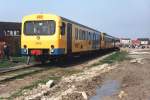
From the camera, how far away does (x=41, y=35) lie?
2694 cm

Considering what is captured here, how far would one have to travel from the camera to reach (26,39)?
27.4 meters

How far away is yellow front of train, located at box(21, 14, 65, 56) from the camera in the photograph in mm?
26391

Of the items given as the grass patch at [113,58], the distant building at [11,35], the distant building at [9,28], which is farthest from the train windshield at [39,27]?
the distant building at [9,28]

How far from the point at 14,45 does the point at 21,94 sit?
82.1ft

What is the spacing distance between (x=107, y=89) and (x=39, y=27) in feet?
41.5

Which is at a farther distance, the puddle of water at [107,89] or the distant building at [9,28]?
the distant building at [9,28]

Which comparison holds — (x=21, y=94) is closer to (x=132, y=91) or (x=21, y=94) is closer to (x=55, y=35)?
(x=132, y=91)

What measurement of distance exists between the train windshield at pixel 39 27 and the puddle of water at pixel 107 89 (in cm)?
923

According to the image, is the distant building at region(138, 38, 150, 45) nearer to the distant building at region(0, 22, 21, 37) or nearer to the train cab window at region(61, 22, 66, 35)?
the distant building at region(0, 22, 21, 37)

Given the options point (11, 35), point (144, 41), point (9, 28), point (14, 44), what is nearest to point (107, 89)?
point (14, 44)

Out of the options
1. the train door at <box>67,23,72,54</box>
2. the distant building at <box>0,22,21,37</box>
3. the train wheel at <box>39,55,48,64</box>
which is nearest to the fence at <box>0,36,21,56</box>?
the distant building at <box>0,22,21,37</box>

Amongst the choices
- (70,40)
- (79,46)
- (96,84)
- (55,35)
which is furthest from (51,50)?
→ (96,84)

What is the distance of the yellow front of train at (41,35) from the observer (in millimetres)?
26391

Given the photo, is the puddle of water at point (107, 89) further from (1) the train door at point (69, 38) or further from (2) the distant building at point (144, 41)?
(2) the distant building at point (144, 41)
